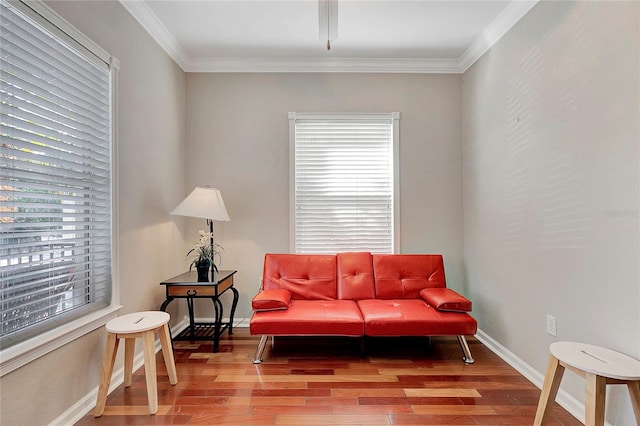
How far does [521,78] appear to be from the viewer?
2.62 meters

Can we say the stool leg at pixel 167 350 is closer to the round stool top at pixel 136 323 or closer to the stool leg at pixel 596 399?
the round stool top at pixel 136 323

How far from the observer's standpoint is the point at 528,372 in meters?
2.49

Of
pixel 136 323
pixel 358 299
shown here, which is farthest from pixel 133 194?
pixel 358 299

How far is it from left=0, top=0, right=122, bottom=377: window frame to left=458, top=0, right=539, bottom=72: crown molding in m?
2.99

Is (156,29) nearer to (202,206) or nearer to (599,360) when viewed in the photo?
(202,206)

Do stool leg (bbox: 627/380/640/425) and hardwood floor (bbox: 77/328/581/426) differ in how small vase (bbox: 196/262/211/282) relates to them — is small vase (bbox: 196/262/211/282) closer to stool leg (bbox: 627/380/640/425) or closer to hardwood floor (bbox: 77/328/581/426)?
hardwood floor (bbox: 77/328/581/426)

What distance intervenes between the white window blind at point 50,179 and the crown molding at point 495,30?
3028mm

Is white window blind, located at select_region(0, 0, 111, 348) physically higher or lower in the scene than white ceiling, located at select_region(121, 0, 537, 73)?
lower

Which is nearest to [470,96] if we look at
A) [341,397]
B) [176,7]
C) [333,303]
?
[333,303]

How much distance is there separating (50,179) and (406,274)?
9.37 feet

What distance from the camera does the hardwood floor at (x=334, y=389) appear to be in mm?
2006

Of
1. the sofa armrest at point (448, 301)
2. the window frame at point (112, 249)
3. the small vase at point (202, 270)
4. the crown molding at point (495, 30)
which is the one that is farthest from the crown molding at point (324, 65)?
the sofa armrest at point (448, 301)

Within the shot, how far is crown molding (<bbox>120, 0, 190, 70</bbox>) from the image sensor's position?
2.61m

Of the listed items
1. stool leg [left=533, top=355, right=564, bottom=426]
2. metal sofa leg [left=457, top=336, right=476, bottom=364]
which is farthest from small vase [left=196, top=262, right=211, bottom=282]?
stool leg [left=533, top=355, right=564, bottom=426]
